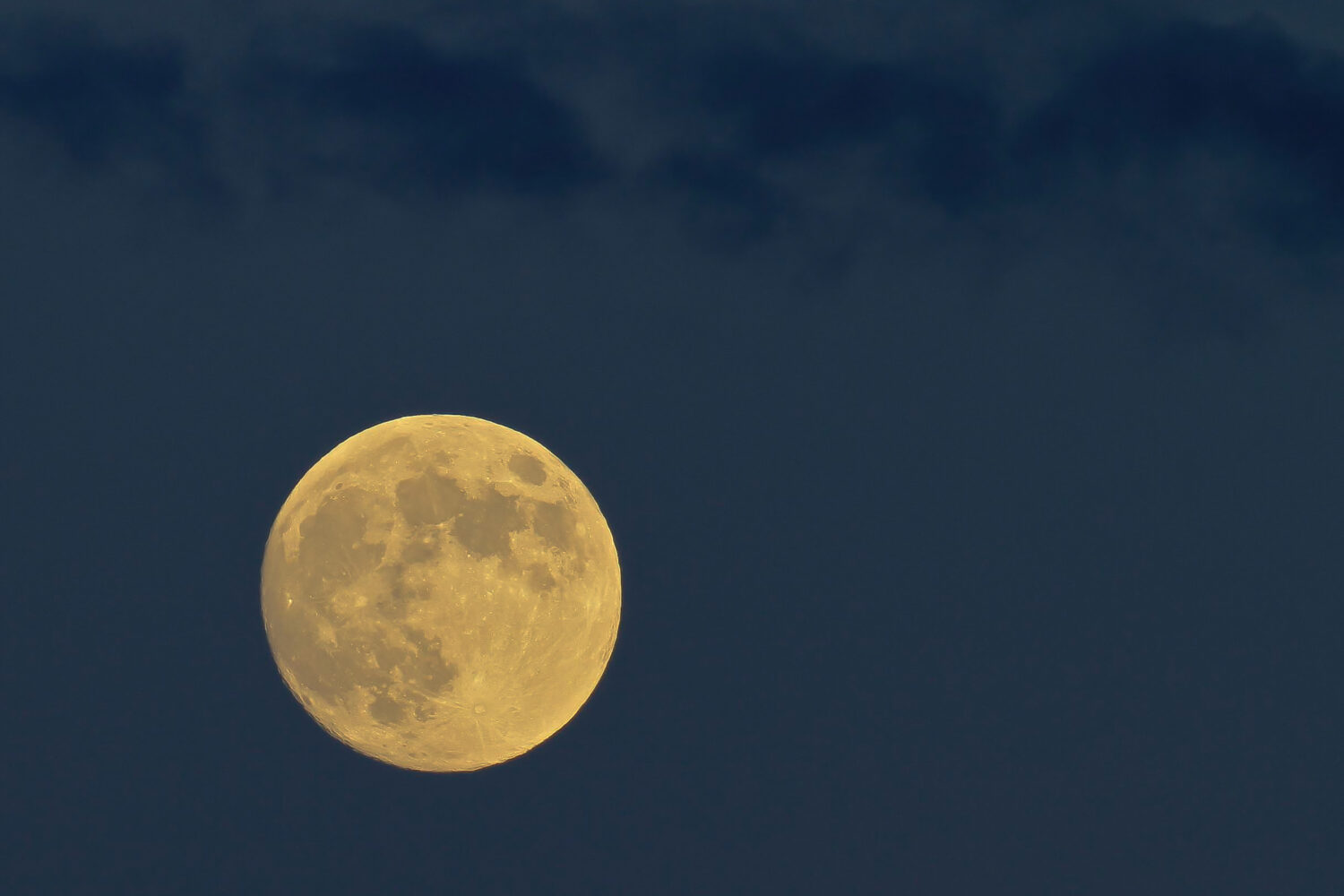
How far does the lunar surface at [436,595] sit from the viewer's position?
2144 centimetres

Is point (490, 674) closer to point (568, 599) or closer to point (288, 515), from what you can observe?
point (568, 599)

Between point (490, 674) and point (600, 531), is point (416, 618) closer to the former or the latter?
point (490, 674)

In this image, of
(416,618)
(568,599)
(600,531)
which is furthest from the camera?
(600,531)

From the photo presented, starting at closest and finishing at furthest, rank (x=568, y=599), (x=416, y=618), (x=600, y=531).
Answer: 1. (x=416, y=618)
2. (x=568, y=599)
3. (x=600, y=531)

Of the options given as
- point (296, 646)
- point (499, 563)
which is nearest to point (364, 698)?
point (296, 646)

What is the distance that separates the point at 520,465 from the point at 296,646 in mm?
→ 4571

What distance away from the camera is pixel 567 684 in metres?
23.5

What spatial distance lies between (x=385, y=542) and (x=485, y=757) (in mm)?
4366

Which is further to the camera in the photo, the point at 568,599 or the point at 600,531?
the point at 600,531

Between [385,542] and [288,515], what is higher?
[288,515]

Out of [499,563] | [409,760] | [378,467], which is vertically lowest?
[409,760]

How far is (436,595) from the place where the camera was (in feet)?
69.9

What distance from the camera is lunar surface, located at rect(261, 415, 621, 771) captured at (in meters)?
21.4

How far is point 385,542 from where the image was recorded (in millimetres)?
21422
